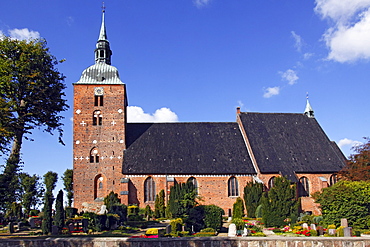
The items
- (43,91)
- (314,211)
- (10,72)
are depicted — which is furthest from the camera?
(314,211)

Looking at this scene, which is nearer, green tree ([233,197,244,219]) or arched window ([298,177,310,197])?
green tree ([233,197,244,219])

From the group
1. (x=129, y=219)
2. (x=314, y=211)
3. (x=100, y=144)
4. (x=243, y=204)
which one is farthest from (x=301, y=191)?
(x=100, y=144)

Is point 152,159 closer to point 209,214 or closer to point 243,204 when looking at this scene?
point 243,204

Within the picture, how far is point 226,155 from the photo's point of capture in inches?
1499

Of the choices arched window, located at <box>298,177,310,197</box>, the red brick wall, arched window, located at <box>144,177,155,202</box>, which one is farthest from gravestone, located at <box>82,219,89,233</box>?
arched window, located at <box>298,177,310,197</box>

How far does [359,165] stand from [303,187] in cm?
627

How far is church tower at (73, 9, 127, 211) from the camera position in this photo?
117ft

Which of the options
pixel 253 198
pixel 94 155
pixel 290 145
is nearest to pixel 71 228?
pixel 94 155

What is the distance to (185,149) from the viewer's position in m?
38.4

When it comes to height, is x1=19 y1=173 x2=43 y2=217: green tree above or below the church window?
below

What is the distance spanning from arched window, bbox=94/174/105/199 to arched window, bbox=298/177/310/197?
66.2 ft

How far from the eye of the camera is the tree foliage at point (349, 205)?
2564 centimetres

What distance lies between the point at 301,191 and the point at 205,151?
10.8m

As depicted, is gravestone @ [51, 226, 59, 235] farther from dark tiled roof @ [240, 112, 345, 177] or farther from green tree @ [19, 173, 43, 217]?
green tree @ [19, 173, 43, 217]
